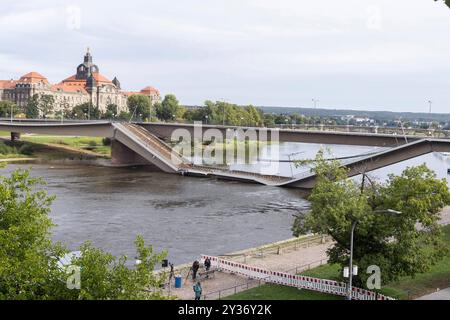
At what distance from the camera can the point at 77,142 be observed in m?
130

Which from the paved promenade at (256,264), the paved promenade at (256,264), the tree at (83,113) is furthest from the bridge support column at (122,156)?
the tree at (83,113)

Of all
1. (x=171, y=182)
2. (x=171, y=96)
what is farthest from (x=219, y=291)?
(x=171, y=96)

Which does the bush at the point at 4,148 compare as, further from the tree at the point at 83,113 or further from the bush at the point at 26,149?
the tree at the point at 83,113

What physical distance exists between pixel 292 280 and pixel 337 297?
2538mm

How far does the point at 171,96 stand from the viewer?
17275cm

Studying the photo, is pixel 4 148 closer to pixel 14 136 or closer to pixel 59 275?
pixel 14 136

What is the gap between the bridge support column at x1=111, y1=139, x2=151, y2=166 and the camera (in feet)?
308

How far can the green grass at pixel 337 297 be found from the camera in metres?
26.0

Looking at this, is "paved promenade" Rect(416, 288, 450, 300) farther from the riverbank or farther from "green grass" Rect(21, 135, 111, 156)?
"green grass" Rect(21, 135, 111, 156)

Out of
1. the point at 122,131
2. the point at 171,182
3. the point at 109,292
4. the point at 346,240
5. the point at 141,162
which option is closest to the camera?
the point at 109,292

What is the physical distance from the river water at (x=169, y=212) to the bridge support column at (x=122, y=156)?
10669 mm

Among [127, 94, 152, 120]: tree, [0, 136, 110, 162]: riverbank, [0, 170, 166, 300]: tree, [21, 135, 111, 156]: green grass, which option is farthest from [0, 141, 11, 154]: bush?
[0, 170, 166, 300]: tree
